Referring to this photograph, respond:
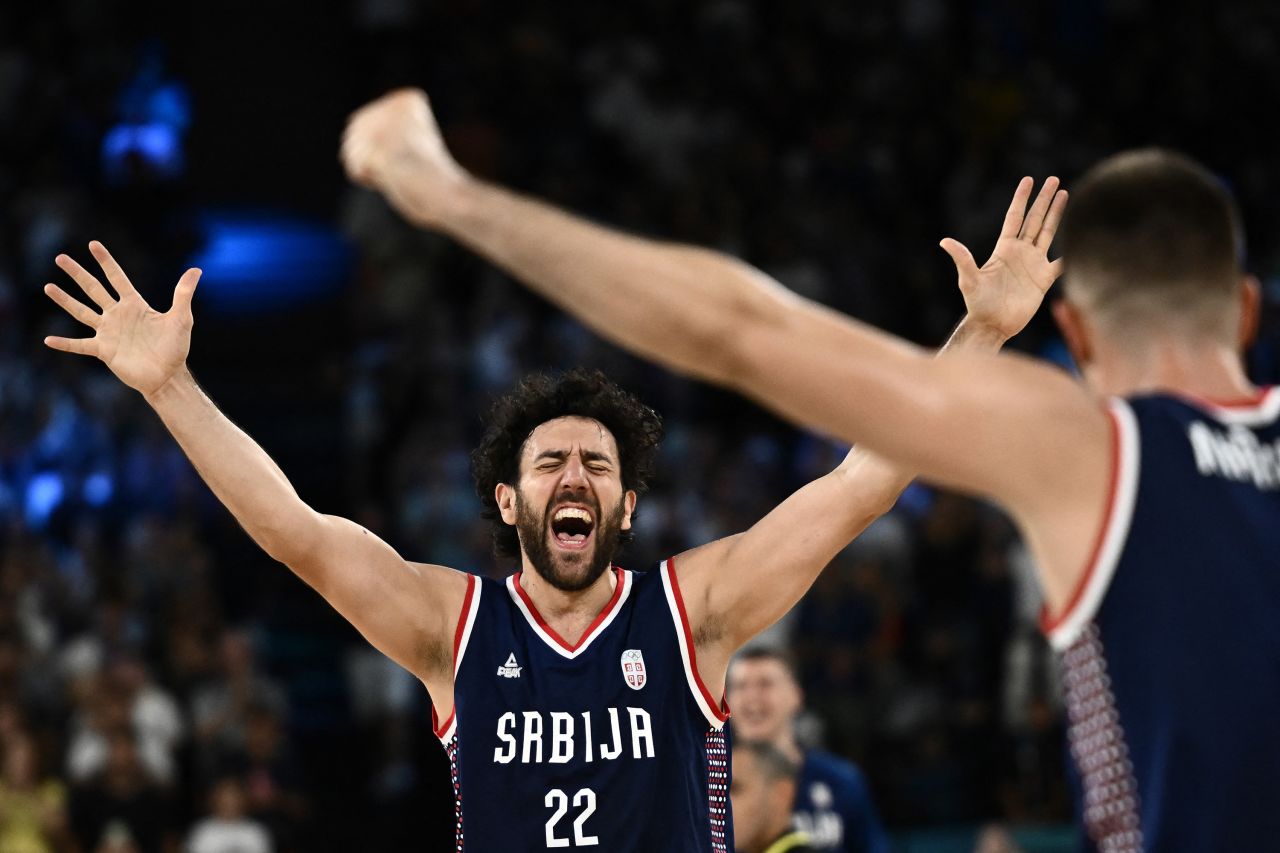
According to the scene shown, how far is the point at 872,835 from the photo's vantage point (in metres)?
9.05

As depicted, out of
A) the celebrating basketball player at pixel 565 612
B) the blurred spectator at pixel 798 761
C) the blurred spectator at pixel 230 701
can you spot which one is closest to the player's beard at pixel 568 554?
the celebrating basketball player at pixel 565 612

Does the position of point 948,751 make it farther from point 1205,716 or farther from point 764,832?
point 1205,716

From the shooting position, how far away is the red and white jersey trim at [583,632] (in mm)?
5625

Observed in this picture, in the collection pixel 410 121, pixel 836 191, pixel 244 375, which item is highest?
pixel 836 191

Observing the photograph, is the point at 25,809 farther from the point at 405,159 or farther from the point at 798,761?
the point at 405,159

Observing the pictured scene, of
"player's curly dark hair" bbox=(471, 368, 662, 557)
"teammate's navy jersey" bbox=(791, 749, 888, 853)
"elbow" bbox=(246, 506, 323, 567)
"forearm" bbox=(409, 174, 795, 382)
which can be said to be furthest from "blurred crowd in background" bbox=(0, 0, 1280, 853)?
"forearm" bbox=(409, 174, 795, 382)

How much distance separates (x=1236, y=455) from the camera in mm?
3127

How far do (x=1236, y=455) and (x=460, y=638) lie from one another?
3.02 meters

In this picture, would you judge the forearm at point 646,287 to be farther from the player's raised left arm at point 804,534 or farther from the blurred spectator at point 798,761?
the blurred spectator at point 798,761

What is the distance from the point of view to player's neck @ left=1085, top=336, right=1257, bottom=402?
322 cm

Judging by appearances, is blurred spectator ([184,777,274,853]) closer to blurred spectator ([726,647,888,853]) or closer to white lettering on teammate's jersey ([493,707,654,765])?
blurred spectator ([726,647,888,853])

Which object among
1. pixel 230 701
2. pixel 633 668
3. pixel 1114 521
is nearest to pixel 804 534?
pixel 633 668

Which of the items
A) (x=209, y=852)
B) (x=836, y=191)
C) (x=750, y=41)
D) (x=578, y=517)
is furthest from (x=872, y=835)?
(x=750, y=41)

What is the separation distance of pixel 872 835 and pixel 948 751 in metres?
4.25
